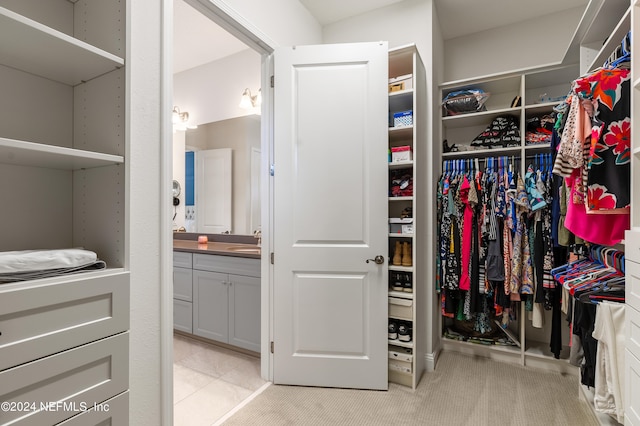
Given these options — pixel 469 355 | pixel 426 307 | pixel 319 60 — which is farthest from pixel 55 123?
pixel 469 355

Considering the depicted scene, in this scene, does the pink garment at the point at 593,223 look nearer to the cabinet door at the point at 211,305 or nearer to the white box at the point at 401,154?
the white box at the point at 401,154

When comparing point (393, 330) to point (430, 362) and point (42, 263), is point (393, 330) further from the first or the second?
point (42, 263)

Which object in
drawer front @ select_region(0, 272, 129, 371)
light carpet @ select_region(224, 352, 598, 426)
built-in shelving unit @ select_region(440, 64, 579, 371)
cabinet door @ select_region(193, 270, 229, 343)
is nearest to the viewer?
drawer front @ select_region(0, 272, 129, 371)

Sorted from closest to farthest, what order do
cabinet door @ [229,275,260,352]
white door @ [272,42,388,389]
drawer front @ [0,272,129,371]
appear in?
drawer front @ [0,272,129,371], white door @ [272,42,388,389], cabinet door @ [229,275,260,352]

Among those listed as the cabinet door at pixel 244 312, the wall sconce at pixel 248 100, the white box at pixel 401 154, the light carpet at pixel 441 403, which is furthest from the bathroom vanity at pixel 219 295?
the wall sconce at pixel 248 100

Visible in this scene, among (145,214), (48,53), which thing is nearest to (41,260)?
(145,214)

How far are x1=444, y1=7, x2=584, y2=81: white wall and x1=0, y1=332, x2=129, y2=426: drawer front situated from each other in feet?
10.3

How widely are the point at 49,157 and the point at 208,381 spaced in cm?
183

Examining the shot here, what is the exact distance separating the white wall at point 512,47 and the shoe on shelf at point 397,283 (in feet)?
6.23

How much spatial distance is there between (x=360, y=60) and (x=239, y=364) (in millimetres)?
2351

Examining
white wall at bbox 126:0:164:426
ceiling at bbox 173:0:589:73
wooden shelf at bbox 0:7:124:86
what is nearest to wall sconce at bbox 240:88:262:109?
ceiling at bbox 173:0:589:73

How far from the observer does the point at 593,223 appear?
4.79ft

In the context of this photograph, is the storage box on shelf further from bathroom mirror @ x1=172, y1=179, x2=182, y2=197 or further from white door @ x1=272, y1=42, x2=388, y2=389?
bathroom mirror @ x1=172, y1=179, x2=182, y2=197

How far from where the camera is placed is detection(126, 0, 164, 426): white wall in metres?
1.30
